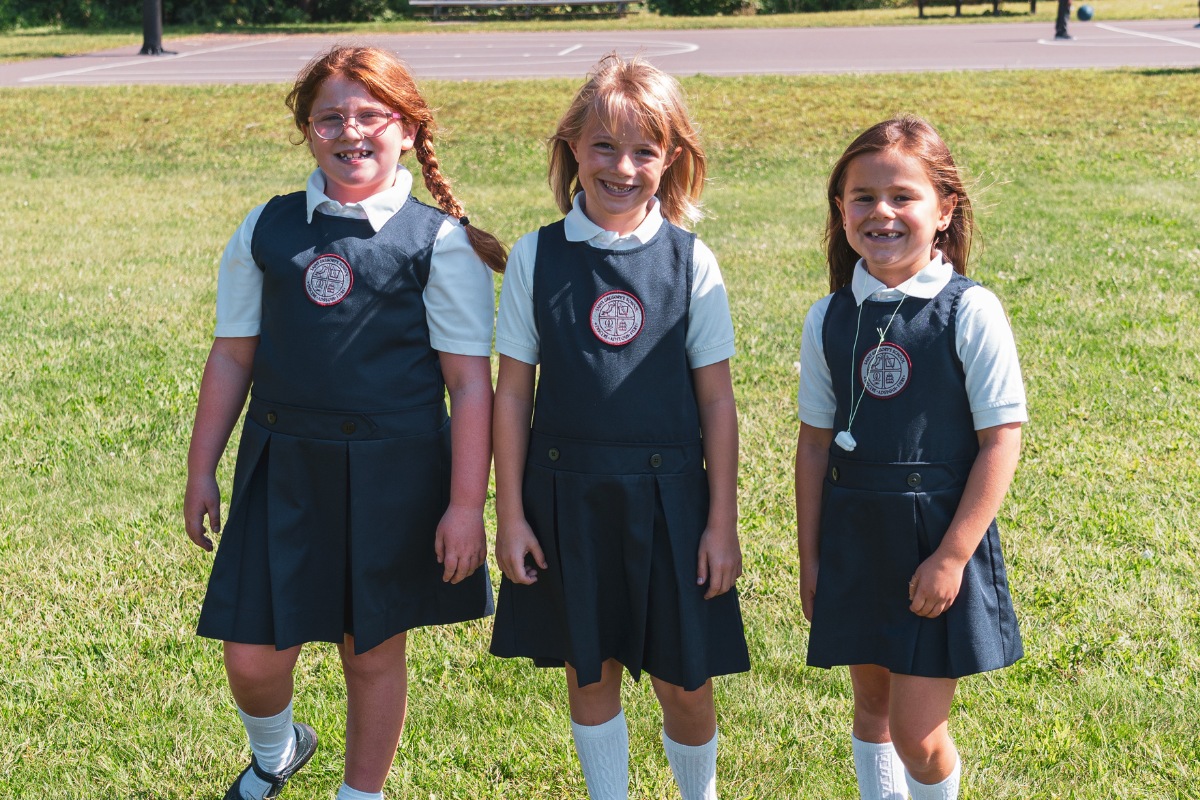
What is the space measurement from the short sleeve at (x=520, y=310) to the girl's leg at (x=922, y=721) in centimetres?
101

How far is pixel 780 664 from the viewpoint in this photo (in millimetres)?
3590

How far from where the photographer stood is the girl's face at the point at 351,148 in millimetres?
2641

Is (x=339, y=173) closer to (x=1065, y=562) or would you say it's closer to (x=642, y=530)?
(x=642, y=530)

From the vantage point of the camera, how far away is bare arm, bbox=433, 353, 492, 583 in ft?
8.60

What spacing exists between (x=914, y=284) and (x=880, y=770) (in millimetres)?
1085

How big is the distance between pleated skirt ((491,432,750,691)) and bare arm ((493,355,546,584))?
1.2 inches

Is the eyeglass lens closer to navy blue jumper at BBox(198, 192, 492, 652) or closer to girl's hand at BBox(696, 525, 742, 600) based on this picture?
navy blue jumper at BBox(198, 192, 492, 652)

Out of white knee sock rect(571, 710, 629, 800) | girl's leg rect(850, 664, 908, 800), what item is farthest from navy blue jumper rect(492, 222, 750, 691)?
girl's leg rect(850, 664, 908, 800)

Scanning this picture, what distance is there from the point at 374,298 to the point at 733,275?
5.57m

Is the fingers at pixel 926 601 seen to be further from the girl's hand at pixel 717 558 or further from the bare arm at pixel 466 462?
the bare arm at pixel 466 462

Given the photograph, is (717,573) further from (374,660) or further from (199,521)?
(199,521)

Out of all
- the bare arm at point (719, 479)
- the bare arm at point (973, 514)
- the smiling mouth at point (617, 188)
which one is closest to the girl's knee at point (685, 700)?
the bare arm at point (719, 479)

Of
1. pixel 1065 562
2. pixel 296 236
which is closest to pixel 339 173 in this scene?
pixel 296 236

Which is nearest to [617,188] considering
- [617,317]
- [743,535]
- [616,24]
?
[617,317]
